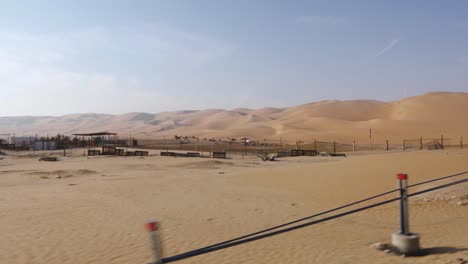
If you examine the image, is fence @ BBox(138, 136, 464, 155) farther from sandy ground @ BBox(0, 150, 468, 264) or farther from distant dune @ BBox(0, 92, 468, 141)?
sandy ground @ BBox(0, 150, 468, 264)

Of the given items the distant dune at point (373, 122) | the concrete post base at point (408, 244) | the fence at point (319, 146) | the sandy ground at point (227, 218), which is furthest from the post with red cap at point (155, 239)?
the distant dune at point (373, 122)

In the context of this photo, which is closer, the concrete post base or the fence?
the concrete post base

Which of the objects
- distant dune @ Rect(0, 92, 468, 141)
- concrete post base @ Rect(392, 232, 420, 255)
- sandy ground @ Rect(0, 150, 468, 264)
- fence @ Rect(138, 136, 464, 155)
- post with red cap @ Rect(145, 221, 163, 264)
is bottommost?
sandy ground @ Rect(0, 150, 468, 264)

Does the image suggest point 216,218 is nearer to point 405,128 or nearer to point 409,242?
point 409,242

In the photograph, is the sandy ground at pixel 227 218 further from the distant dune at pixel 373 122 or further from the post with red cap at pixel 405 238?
the distant dune at pixel 373 122

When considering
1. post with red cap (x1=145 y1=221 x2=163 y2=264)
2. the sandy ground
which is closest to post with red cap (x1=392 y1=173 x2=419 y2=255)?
the sandy ground

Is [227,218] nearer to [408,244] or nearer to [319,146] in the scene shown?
[408,244]

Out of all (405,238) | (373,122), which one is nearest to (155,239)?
(405,238)

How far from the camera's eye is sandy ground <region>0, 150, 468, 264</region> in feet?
25.6

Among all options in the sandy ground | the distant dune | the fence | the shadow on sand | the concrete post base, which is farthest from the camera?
the distant dune

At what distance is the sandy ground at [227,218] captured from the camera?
25.6 ft

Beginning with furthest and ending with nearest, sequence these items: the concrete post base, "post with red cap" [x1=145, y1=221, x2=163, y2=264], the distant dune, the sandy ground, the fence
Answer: the distant dune < the fence < the sandy ground < the concrete post base < "post with red cap" [x1=145, y1=221, x2=163, y2=264]

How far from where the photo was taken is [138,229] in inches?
399

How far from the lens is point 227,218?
11383 mm
